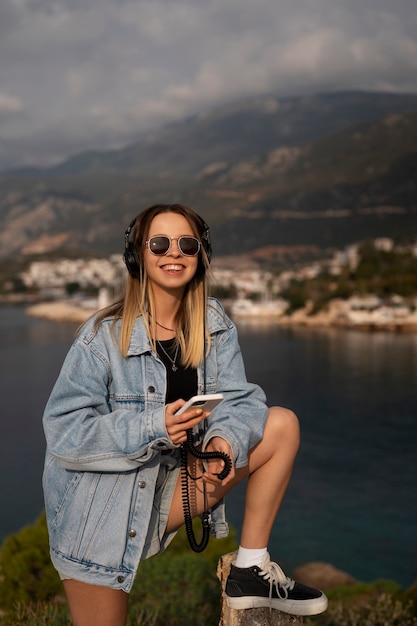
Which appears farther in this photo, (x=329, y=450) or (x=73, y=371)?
(x=329, y=450)

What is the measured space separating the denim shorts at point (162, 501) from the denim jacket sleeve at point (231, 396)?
69 mm

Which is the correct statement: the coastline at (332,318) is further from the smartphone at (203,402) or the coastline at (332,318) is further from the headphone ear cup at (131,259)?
the smartphone at (203,402)

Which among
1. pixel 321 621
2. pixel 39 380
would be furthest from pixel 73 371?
pixel 39 380

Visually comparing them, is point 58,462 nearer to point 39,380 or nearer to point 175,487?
point 175,487

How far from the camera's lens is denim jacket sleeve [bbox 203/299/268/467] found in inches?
41.7

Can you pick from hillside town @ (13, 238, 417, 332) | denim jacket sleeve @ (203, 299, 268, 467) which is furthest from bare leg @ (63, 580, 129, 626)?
hillside town @ (13, 238, 417, 332)

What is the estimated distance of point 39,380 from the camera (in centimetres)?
1702

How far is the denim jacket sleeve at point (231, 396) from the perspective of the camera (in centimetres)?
106

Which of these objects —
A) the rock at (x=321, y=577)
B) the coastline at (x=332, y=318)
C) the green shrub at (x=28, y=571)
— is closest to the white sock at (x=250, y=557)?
the green shrub at (x=28, y=571)

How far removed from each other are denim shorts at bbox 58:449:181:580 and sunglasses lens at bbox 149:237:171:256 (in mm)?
335

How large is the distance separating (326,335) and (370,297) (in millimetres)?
6623

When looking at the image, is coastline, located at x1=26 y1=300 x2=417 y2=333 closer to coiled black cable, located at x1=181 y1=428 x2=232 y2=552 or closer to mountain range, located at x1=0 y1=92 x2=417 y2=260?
mountain range, located at x1=0 y1=92 x2=417 y2=260

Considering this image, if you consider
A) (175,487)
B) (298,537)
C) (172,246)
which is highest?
(172,246)

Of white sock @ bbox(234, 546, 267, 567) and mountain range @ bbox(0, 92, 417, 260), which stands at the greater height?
mountain range @ bbox(0, 92, 417, 260)
